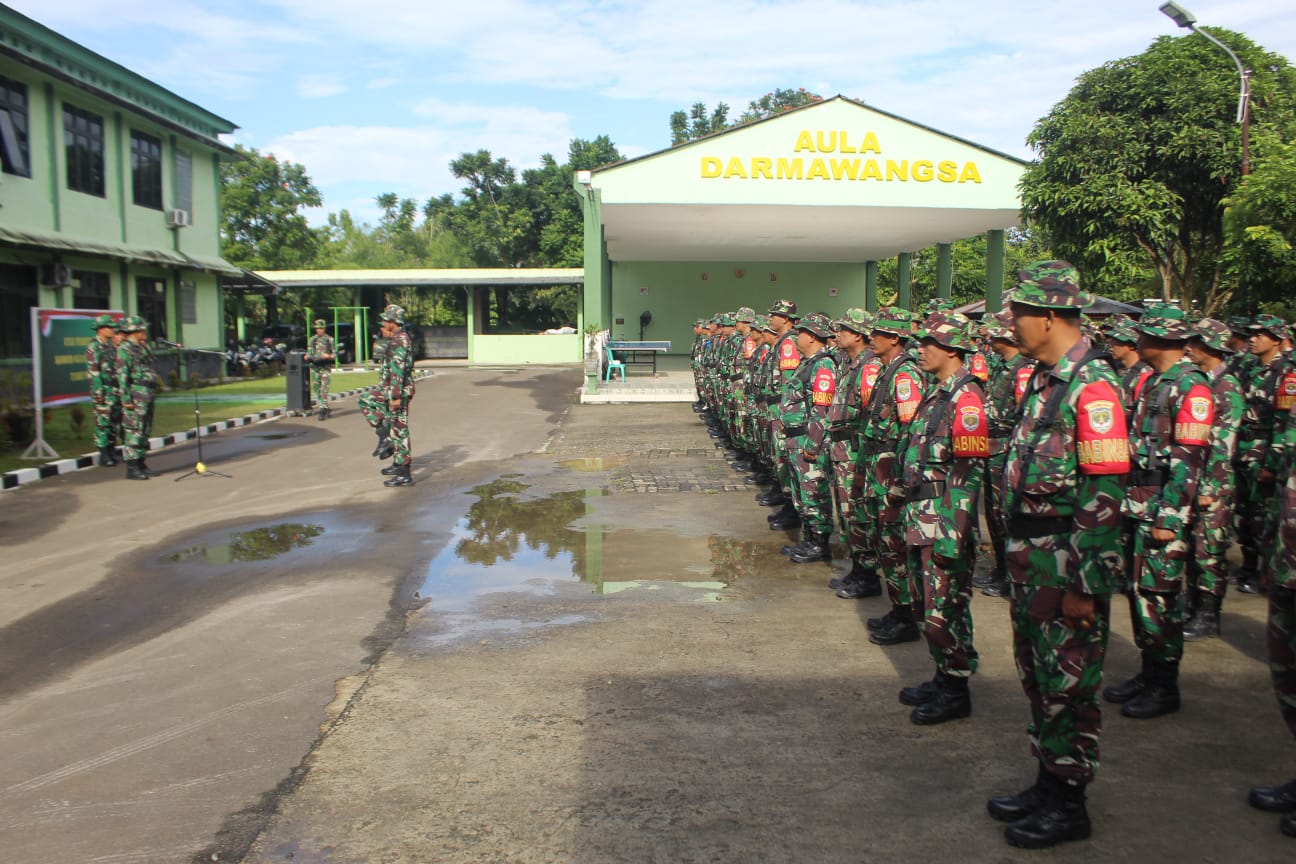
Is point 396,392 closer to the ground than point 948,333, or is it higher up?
closer to the ground

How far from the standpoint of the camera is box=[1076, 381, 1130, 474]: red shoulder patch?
10.1ft

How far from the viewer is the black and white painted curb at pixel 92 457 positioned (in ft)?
34.6

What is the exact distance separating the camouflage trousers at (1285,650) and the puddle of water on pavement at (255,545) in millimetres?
6461

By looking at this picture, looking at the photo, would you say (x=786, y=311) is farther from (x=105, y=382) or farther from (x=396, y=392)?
(x=105, y=382)

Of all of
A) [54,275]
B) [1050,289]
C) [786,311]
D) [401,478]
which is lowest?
[401,478]

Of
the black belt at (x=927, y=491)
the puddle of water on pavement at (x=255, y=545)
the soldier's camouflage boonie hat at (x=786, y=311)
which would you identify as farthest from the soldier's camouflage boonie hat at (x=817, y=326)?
the puddle of water on pavement at (x=255, y=545)

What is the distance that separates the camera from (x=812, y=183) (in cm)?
2033

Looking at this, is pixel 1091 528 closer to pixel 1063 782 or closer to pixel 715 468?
pixel 1063 782

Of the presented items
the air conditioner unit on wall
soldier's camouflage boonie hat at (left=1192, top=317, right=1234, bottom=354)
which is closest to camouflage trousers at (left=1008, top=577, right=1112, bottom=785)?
soldier's camouflage boonie hat at (left=1192, top=317, right=1234, bottom=354)

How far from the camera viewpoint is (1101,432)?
3.09 metres

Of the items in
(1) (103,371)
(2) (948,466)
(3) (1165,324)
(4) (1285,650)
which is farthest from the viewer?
(1) (103,371)

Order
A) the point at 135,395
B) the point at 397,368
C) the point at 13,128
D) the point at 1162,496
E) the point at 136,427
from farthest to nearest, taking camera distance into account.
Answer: the point at 13,128 < the point at 135,395 < the point at 136,427 < the point at 397,368 < the point at 1162,496

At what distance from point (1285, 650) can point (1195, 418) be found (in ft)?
5.12

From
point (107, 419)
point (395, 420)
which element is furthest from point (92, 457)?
point (395, 420)
